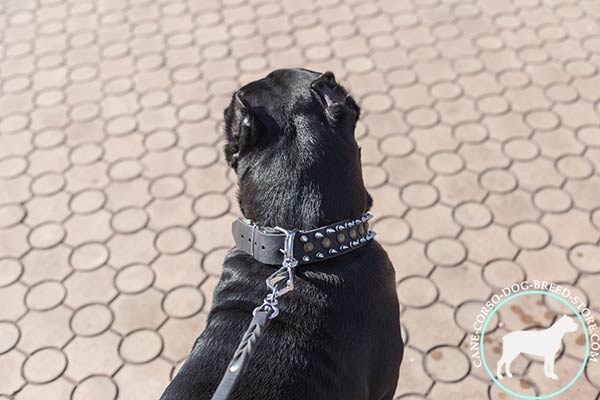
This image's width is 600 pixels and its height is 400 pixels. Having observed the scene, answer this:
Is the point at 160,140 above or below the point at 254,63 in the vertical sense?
below

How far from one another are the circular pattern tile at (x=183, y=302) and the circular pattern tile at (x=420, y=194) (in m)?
1.61

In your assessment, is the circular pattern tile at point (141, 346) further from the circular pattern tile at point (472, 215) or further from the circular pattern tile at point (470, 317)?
the circular pattern tile at point (472, 215)

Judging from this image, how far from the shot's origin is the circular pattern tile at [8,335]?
4.01 meters

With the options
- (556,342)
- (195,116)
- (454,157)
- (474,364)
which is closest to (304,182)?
(474,364)

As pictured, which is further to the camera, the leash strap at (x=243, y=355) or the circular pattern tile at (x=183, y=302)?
the circular pattern tile at (x=183, y=302)

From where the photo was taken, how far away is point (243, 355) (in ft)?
7.20

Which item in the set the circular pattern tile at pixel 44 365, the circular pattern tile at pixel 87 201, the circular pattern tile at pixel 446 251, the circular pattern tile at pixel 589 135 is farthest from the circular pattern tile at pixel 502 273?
the circular pattern tile at pixel 87 201

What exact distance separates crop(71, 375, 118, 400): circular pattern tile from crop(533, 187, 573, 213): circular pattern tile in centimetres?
303

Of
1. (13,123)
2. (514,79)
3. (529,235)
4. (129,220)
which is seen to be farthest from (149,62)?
(529,235)

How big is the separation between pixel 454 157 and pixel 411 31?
6.08 feet

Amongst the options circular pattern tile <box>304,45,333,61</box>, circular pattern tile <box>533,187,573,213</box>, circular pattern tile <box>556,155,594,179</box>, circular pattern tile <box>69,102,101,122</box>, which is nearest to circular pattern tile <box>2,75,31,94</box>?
circular pattern tile <box>69,102,101,122</box>

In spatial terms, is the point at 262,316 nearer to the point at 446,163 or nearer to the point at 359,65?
the point at 446,163

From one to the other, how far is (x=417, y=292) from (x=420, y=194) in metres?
0.88

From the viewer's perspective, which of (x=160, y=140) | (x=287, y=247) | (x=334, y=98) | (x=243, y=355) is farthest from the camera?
(x=160, y=140)
